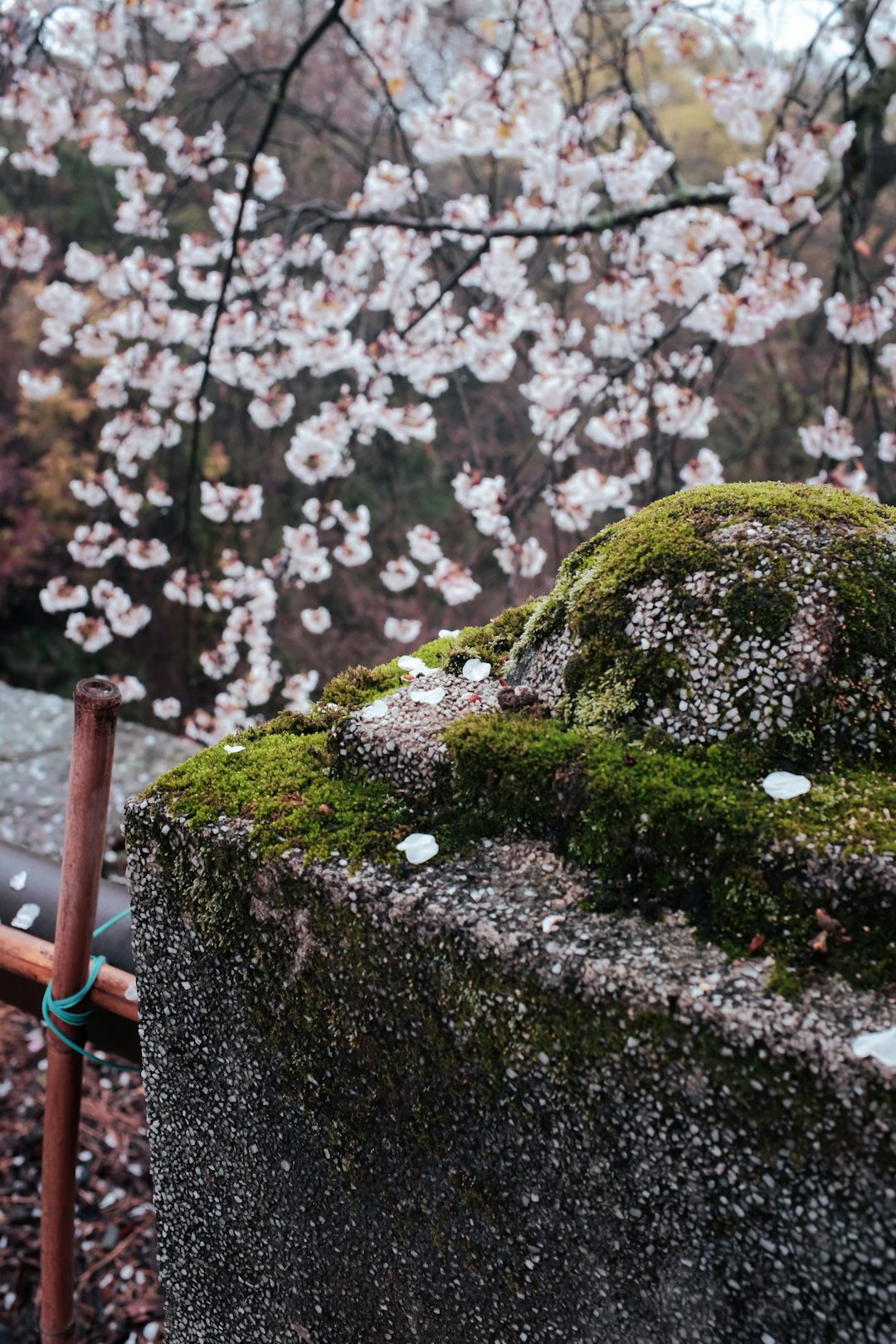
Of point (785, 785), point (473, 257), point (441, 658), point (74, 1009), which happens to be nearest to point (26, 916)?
point (74, 1009)

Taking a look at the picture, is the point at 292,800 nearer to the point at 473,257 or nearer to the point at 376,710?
the point at 376,710

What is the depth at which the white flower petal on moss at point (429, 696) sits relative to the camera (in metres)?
1.22

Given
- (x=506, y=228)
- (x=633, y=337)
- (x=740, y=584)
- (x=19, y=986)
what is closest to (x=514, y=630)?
(x=740, y=584)

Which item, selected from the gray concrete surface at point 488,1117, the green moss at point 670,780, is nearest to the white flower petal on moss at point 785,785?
the green moss at point 670,780

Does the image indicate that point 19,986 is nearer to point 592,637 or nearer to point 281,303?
point 592,637

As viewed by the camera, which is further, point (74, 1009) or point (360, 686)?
point (74, 1009)

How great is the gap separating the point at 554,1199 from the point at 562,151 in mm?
3550

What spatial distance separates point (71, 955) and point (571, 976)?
39.3 inches

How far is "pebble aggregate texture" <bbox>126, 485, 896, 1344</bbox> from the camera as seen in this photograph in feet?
2.59

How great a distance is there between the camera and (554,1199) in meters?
0.91

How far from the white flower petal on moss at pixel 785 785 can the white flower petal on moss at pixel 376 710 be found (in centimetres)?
50

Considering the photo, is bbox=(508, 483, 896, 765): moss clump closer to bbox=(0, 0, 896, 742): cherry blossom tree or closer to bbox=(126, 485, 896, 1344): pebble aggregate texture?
bbox=(126, 485, 896, 1344): pebble aggregate texture

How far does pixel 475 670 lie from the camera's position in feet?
4.36

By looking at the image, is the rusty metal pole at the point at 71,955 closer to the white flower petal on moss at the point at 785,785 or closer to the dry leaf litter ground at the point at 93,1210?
the dry leaf litter ground at the point at 93,1210
